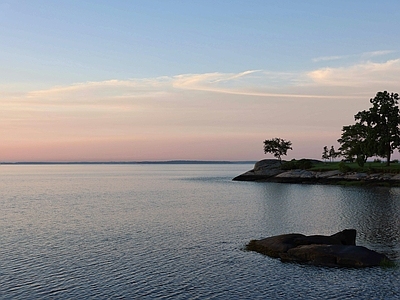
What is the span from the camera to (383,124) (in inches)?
4926

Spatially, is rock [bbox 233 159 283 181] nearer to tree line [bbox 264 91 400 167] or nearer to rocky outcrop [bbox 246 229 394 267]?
tree line [bbox 264 91 400 167]

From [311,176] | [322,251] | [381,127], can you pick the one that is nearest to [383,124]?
[381,127]

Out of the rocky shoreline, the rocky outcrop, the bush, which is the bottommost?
the rocky outcrop

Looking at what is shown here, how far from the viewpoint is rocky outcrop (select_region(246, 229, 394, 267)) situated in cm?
3238

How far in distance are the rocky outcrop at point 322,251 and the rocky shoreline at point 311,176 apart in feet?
261

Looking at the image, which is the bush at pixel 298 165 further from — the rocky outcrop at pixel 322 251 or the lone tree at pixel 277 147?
the rocky outcrop at pixel 322 251

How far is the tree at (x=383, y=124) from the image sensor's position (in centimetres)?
12269

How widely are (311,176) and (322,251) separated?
103156mm

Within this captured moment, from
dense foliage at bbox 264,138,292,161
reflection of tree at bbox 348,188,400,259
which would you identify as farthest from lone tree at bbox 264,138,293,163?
reflection of tree at bbox 348,188,400,259

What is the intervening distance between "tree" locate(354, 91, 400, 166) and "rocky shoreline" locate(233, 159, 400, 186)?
909cm

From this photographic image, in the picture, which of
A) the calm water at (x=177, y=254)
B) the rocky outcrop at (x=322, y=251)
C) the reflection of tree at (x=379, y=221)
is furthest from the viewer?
the reflection of tree at (x=379, y=221)

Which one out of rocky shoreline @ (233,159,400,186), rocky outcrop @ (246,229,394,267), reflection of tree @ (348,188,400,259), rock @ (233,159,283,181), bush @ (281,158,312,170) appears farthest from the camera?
rock @ (233,159,283,181)

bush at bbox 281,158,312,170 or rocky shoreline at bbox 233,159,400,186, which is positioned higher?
bush at bbox 281,158,312,170

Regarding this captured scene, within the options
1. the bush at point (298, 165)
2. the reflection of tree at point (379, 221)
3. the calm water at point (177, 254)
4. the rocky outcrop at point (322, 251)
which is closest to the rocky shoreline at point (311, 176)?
the bush at point (298, 165)
